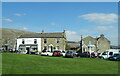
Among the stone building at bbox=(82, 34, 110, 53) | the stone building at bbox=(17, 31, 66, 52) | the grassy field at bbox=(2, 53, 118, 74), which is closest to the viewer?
the grassy field at bbox=(2, 53, 118, 74)

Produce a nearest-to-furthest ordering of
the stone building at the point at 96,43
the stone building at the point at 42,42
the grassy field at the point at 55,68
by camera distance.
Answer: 1. the grassy field at the point at 55,68
2. the stone building at the point at 42,42
3. the stone building at the point at 96,43

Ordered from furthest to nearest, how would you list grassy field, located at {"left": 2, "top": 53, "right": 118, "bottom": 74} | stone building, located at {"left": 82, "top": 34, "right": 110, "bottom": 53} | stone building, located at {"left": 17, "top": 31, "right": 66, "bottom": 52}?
1. stone building, located at {"left": 82, "top": 34, "right": 110, "bottom": 53}
2. stone building, located at {"left": 17, "top": 31, "right": 66, "bottom": 52}
3. grassy field, located at {"left": 2, "top": 53, "right": 118, "bottom": 74}

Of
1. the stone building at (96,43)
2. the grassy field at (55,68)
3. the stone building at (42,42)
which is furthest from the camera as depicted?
the stone building at (96,43)

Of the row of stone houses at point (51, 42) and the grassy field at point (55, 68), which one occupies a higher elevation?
the row of stone houses at point (51, 42)

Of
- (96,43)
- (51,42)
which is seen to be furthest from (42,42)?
(96,43)

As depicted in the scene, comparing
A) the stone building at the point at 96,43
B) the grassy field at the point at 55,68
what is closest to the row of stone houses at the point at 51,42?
the stone building at the point at 96,43

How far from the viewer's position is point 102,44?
248 ft

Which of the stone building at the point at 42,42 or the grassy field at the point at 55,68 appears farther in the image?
the stone building at the point at 42,42

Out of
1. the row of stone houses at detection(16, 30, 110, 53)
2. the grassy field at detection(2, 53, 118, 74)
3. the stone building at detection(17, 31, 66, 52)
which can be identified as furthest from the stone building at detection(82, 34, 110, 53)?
the grassy field at detection(2, 53, 118, 74)

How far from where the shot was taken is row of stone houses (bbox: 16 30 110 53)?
73812 mm

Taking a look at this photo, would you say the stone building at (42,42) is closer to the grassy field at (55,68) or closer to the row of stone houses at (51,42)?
the row of stone houses at (51,42)

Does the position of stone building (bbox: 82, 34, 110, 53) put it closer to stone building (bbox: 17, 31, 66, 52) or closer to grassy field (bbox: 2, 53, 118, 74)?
stone building (bbox: 17, 31, 66, 52)

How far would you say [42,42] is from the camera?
74.7 meters

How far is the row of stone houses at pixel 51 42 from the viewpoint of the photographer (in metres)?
73.8
